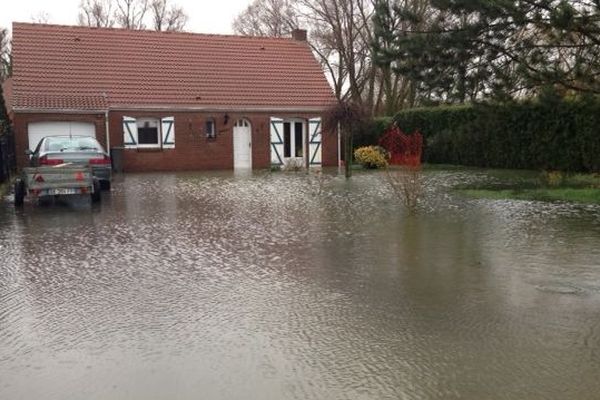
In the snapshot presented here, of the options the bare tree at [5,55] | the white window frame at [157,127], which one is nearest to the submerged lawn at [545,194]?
the white window frame at [157,127]

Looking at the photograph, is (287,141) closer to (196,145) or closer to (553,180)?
(196,145)

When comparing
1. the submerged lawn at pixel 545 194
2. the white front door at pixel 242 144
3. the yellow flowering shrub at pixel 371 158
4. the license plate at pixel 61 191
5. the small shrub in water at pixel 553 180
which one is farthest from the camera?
the white front door at pixel 242 144

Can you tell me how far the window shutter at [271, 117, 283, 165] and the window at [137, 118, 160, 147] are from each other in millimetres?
4741

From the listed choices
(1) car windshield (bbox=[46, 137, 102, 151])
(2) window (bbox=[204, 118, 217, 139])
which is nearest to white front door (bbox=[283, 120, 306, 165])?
(2) window (bbox=[204, 118, 217, 139])

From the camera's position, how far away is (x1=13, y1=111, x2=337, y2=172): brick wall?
2439 centimetres

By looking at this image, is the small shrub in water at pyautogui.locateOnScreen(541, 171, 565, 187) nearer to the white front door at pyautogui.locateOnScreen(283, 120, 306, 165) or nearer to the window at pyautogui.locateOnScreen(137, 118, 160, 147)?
the white front door at pyautogui.locateOnScreen(283, 120, 306, 165)

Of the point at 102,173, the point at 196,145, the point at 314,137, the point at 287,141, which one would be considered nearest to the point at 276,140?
the point at 287,141

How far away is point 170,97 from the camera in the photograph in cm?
2534

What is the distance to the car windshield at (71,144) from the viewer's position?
15.6 m

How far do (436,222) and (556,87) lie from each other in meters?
3.66

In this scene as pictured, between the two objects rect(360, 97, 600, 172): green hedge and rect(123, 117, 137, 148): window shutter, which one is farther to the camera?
rect(123, 117, 137, 148): window shutter

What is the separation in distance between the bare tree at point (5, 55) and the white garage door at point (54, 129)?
72.1ft

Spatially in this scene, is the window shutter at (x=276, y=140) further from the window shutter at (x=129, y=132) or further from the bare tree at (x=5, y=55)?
the bare tree at (x=5, y=55)

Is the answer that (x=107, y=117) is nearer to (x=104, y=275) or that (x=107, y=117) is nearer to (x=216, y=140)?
(x=216, y=140)
